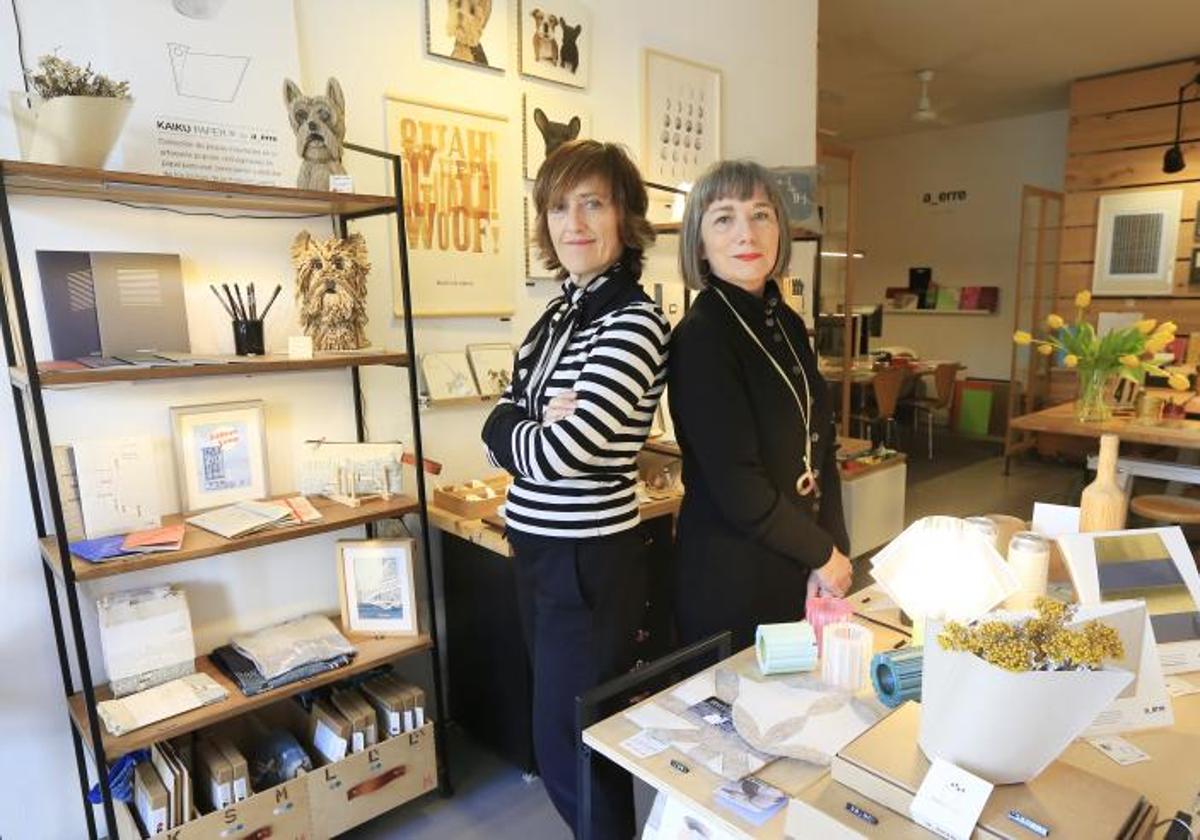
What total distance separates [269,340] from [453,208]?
0.71 meters

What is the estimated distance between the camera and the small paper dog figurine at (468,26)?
2371 millimetres

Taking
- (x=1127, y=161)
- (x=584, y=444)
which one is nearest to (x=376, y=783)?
(x=584, y=444)

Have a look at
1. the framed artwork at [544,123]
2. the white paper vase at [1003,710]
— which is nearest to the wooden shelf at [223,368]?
the framed artwork at [544,123]

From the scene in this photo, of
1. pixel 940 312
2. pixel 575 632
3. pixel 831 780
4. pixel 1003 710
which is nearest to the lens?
pixel 1003 710

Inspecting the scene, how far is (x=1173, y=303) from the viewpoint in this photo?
19.6ft

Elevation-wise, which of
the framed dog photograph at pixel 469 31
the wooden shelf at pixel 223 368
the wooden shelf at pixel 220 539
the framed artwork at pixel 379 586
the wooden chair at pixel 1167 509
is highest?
the framed dog photograph at pixel 469 31

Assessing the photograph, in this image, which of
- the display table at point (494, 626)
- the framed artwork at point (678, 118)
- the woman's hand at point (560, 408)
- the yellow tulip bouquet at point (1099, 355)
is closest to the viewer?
the woman's hand at point (560, 408)

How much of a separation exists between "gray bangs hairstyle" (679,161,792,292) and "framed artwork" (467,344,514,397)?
1.13 metres

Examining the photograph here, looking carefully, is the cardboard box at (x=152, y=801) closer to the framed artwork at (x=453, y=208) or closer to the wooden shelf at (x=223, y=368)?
the wooden shelf at (x=223, y=368)

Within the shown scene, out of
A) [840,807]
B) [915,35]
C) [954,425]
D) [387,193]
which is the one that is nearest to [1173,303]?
[954,425]

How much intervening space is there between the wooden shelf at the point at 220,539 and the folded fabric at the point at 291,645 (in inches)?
12.8

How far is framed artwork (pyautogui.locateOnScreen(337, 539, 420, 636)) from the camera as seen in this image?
2.12 metres

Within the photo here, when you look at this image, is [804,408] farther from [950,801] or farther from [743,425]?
[950,801]

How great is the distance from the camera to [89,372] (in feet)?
5.08
